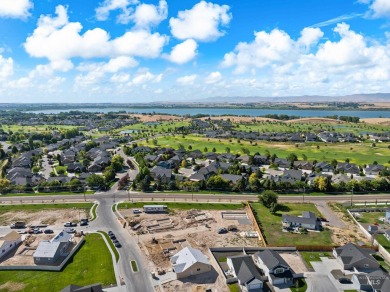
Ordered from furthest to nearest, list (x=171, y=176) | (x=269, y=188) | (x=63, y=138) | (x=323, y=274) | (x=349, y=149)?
(x=63, y=138) < (x=349, y=149) < (x=171, y=176) < (x=269, y=188) < (x=323, y=274)

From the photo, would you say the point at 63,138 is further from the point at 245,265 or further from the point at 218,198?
the point at 245,265

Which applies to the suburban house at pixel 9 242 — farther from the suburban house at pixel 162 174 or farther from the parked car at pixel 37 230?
the suburban house at pixel 162 174

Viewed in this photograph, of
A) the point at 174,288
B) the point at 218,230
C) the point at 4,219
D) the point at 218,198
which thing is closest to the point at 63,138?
the point at 4,219

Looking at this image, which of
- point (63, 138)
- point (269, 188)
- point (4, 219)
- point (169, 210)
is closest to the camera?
point (4, 219)

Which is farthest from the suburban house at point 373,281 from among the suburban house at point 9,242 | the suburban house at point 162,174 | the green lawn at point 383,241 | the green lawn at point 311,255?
the suburban house at point 162,174

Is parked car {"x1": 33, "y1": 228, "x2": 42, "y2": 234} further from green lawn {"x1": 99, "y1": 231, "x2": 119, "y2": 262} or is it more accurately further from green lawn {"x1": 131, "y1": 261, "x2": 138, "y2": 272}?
green lawn {"x1": 131, "y1": 261, "x2": 138, "y2": 272}

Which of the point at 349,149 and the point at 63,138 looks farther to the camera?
the point at 63,138

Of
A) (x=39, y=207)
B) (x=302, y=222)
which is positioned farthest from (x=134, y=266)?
(x=39, y=207)
